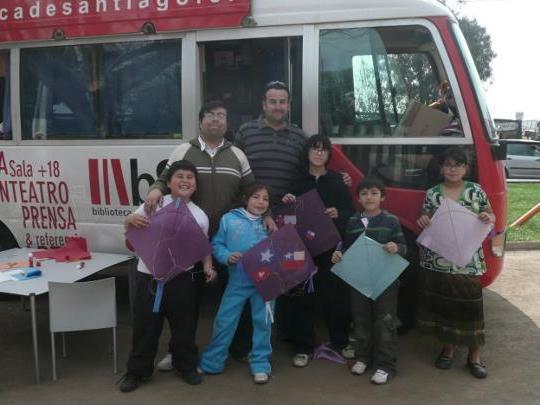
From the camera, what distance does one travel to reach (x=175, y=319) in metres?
3.58

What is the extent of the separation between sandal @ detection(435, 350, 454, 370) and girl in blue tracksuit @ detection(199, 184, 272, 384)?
1.19 meters

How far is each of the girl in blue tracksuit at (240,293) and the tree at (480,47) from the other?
2126cm

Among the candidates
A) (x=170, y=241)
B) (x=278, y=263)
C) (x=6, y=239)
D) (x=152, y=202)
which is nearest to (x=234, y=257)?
(x=278, y=263)

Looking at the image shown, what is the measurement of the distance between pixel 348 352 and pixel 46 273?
224 centimetres

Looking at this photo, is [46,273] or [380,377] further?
[46,273]

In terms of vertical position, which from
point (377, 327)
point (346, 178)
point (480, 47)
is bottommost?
point (377, 327)

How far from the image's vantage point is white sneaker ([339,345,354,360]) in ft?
13.1

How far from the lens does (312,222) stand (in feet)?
12.4

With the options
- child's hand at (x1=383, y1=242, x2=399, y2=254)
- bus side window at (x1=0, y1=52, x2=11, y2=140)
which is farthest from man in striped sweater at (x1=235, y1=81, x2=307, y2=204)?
bus side window at (x1=0, y1=52, x2=11, y2=140)

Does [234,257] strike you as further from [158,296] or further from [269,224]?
[158,296]

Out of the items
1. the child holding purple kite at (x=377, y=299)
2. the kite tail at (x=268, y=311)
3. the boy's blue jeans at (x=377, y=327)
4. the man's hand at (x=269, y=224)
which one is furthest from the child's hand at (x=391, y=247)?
the kite tail at (x=268, y=311)

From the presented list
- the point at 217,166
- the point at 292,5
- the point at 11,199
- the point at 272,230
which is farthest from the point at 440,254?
the point at 11,199

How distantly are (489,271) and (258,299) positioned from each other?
5.90 feet

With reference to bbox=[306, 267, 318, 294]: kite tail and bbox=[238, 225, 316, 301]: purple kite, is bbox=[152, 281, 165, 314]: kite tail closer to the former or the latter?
bbox=[238, 225, 316, 301]: purple kite
